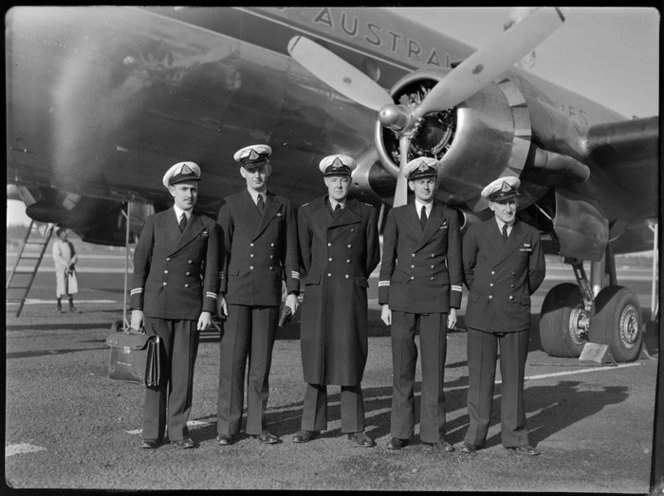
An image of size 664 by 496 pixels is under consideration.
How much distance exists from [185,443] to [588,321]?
6.71 m

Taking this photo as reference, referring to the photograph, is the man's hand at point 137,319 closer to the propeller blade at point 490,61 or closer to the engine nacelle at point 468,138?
the engine nacelle at point 468,138

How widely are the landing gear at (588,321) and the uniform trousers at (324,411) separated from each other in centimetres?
551

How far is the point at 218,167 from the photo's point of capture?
802cm

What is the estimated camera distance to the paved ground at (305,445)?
4.04 meters

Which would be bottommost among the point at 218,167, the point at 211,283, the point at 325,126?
the point at 211,283

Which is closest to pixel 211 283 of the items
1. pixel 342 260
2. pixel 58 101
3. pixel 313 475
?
pixel 342 260

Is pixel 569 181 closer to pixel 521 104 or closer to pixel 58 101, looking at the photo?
pixel 521 104

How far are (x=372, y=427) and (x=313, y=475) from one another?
1281mm

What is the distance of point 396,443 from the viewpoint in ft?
15.4

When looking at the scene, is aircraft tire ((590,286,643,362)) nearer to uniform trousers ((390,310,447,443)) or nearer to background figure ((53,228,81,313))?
uniform trousers ((390,310,447,443))

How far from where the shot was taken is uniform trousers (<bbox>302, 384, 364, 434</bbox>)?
4.80 metres

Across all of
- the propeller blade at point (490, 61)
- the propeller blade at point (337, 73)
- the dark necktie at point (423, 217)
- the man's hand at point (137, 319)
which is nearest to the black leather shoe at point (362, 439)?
the dark necktie at point (423, 217)

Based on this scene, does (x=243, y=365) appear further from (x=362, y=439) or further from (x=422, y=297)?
(x=422, y=297)

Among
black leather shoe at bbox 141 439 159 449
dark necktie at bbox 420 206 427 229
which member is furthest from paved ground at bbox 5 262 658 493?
dark necktie at bbox 420 206 427 229
